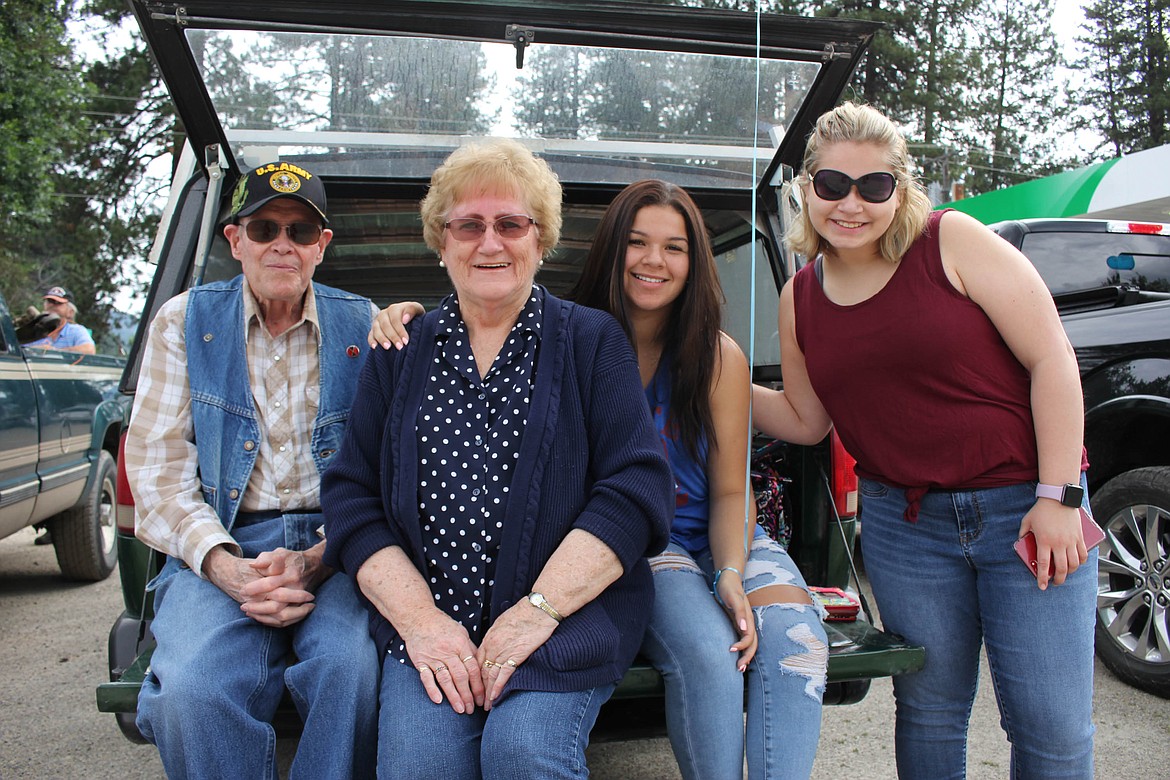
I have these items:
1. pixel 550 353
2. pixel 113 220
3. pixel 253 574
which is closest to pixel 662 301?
pixel 550 353

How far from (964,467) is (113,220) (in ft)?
78.8

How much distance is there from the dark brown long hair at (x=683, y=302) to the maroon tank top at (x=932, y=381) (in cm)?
40

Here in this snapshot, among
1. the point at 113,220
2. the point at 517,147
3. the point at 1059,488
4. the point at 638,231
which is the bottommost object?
Result: the point at 1059,488

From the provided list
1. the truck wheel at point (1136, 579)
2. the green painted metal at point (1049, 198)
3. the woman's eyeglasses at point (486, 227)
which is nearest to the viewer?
the woman's eyeglasses at point (486, 227)

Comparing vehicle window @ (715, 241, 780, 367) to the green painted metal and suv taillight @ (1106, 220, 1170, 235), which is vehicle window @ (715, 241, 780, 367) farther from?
the green painted metal

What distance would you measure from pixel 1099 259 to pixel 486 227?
3984 millimetres

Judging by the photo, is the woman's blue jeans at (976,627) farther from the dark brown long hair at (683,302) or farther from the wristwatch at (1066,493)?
the dark brown long hair at (683,302)

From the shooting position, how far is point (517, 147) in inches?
86.5

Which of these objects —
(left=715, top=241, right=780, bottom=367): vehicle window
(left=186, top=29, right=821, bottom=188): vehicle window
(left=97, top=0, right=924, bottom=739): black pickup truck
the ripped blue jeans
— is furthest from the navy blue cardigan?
(left=715, top=241, right=780, bottom=367): vehicle window

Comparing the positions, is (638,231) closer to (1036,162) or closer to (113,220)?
(113,220)

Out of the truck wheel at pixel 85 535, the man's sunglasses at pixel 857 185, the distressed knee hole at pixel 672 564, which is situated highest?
the man's sunglasses at pixel 857 185

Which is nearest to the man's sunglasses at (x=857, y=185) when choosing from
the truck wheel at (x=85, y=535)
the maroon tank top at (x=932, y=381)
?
the maroon tank top at (x=932, y=381)

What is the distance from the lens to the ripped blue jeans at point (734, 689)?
6.53 feet

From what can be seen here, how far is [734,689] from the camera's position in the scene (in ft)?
6.56
